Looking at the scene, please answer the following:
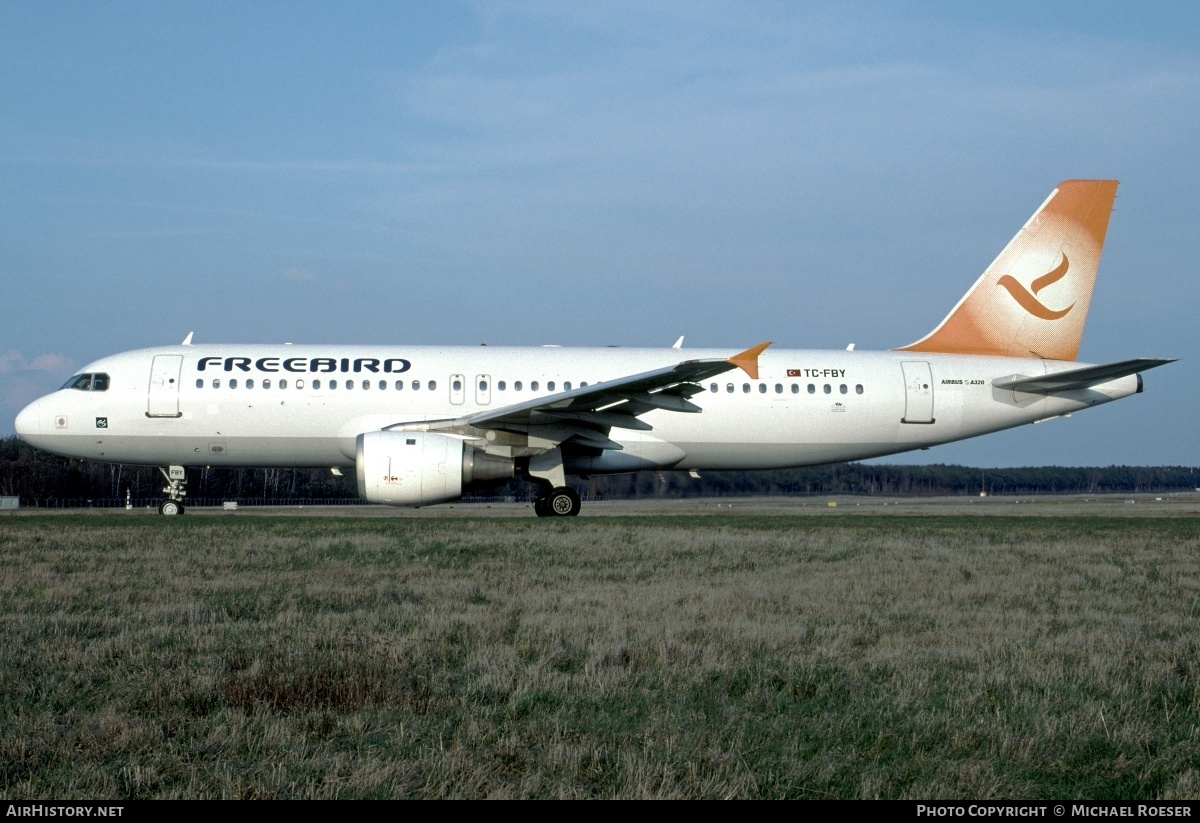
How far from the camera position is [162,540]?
44.5ft

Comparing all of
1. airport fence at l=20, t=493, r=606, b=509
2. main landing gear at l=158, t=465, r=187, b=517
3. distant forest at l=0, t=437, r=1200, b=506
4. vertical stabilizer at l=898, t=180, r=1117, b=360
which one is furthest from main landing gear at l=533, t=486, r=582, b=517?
airport fence at l=20, t=493, r=606, b=509

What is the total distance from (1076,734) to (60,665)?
16.4ft

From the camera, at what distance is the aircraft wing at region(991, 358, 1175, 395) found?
21047mm

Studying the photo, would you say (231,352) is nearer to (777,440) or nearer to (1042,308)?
(777,440)

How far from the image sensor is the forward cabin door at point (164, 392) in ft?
70.1

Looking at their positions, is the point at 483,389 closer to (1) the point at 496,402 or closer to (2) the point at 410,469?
(1) the point at 496,402

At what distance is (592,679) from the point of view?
564cm

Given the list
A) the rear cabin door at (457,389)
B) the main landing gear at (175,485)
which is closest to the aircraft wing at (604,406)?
the rear cabin door at (457,389)

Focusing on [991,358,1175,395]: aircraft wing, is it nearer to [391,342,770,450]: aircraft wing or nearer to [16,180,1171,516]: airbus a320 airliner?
[16,180,1171,516]: airbus a320 airliner

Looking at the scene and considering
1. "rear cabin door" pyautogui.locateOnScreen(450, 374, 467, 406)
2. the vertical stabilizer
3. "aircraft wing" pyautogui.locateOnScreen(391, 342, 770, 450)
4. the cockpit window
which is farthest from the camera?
the vertical stabilizer

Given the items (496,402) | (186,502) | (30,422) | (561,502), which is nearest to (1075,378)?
(561,502)

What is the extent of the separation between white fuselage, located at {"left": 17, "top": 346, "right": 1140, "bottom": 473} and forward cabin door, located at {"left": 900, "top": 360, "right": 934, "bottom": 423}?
0.03 metres

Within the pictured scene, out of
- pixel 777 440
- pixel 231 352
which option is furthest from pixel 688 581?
pixel 231 352

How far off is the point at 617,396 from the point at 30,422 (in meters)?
11.8
